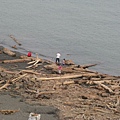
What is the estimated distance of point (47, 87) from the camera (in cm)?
1886

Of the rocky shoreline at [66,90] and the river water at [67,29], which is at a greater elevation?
the river water at [67,29]

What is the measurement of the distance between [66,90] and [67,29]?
29879mm

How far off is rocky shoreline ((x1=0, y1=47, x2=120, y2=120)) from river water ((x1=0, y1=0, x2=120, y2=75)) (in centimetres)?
937

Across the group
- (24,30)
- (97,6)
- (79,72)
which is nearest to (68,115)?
(79,72)

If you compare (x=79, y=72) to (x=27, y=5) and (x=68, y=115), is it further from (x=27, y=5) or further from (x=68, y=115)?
(x=27, y=5)

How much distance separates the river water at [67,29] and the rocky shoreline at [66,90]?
9372mm

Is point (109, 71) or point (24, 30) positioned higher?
point (24, 30)

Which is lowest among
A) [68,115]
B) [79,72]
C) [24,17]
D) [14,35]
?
[68,115]

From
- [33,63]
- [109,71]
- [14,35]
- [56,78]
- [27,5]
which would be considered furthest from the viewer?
[27,5]

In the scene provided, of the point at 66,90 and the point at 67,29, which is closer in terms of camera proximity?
the point at 66,90

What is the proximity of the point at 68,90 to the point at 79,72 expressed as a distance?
4190 mm

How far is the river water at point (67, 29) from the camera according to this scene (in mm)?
36531

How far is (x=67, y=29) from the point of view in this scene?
47844mm

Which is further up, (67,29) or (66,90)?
(67,29)
